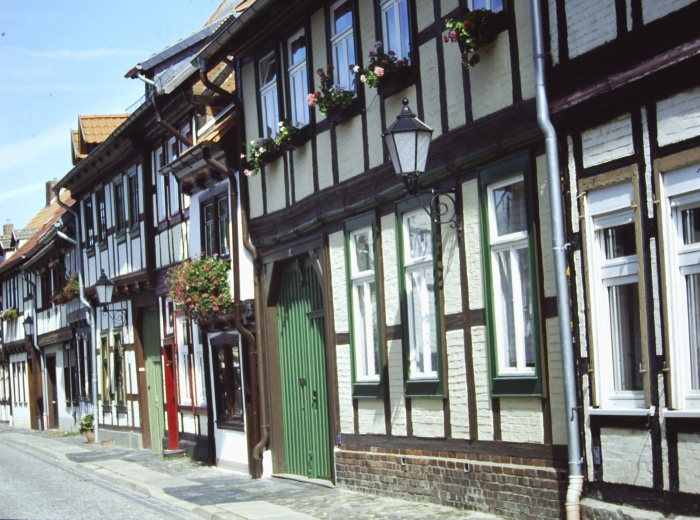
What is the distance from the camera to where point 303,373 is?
16.4 meters

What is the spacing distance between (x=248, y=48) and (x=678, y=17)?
9.78 meters

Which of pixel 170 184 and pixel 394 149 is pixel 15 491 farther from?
pixel 394 149

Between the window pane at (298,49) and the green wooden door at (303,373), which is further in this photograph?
the green wooden door at (303,373)

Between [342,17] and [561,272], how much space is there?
586 cm

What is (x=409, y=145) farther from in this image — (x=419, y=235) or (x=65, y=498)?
(x=65, y=498)

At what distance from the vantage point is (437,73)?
1170cm

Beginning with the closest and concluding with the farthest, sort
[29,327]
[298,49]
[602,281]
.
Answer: [602,281]
[298,49]
[29,327]

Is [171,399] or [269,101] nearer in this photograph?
[269,101]

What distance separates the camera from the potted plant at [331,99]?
13.7m

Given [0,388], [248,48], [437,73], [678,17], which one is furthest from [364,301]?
[0,388]

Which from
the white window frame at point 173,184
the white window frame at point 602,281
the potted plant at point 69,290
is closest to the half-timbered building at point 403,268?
the white window frame at point 602,281

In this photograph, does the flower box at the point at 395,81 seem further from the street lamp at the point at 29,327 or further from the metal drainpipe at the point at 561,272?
the street lamp at the point at 29,327

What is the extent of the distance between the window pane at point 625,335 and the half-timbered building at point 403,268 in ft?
2.66

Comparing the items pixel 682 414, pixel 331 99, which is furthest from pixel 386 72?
pixel 682 414
